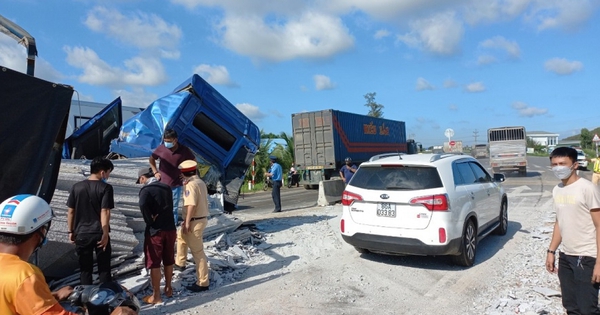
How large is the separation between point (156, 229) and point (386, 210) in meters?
3.20

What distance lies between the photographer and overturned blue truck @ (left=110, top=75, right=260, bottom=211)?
8.75 metres

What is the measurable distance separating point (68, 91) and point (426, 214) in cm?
467

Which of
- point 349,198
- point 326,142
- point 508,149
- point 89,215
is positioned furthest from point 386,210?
point 508,149

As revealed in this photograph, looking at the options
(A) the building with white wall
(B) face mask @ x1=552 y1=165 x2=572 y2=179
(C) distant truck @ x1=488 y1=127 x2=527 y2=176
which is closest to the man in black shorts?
(B) face mask @ x1=552 y1=165 x2=572 y2=179

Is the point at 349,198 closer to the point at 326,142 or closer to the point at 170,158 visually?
the point at 170,158

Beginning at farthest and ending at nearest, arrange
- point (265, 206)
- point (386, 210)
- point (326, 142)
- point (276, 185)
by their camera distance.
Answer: point (326, 142)
point (265, 206)
point (276, 185)
point (386, 210)

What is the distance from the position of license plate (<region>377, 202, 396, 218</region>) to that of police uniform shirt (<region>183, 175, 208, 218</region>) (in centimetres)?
252

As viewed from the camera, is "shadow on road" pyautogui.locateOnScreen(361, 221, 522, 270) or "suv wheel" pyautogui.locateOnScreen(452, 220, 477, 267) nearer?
"suv wheel" pyautogui.locateOnScreen(452, 220, 477, 267)

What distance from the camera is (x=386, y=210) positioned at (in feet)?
20.2

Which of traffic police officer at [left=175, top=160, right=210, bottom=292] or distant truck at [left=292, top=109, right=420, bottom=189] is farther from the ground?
distant truck at [left=292, top=109, right=420, bottom=189]

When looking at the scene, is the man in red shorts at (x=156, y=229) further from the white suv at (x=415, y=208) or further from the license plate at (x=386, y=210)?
the license plate at (x=386, y=210)

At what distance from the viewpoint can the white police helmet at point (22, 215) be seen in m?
2.04

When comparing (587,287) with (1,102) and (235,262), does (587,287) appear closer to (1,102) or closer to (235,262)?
(235,262)

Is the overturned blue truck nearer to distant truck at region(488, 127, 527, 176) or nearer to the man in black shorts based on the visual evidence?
the man in black shorts
